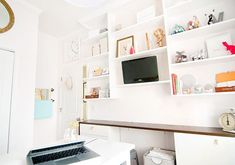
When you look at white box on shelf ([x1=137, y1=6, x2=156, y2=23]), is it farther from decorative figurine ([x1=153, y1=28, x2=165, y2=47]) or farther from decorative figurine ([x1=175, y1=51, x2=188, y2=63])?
decorative figurine ([x1=175, y1=51, x2=188, y2=63])

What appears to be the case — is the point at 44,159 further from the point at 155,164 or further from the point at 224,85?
the point at 224,85

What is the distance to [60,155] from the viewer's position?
0.97 metres

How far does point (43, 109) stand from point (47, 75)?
82 centimetres

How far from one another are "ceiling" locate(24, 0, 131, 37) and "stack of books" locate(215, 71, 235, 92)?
1.97 meters

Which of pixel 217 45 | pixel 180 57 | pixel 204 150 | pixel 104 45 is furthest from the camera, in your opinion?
pixel 104 45

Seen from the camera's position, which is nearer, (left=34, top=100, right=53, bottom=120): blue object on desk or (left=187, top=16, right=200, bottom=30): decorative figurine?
(left=187, top=16, right=200, bottom=30): decorative figurine

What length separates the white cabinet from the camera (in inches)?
92.7

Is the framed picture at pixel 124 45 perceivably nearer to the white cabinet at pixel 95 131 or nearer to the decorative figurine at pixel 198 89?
the decorative figurine at pixel 198 89

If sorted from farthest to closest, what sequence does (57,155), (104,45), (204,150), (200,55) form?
1. (104,45)
2. (200,55)
3. (204,150)
4. (57,155)

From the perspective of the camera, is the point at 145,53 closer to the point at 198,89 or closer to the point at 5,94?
the point at 198,89

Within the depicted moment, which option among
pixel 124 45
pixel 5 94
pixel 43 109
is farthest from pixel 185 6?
pixel 43 109

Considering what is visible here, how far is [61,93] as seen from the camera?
3.54 meters

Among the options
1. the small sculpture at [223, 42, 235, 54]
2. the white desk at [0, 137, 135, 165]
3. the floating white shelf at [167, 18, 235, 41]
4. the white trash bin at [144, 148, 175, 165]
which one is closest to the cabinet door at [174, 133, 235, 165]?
the white trash bin at [144, 148, 175, 165]

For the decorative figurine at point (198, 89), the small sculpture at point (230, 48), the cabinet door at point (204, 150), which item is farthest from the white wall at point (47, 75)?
the small sculpture at point (230, 48)
